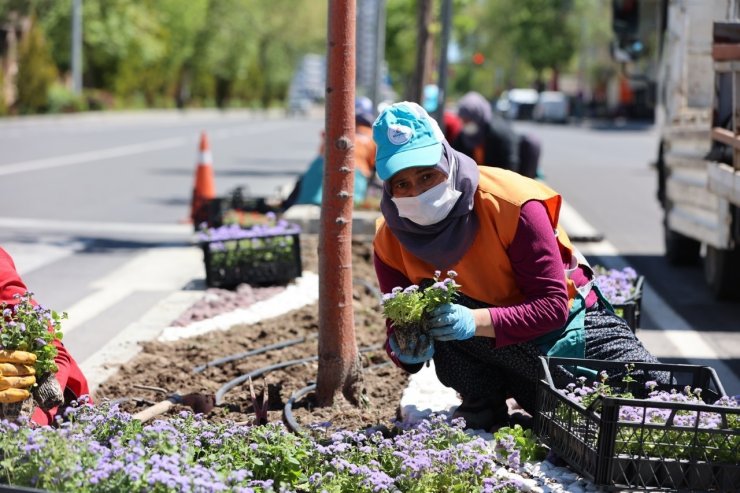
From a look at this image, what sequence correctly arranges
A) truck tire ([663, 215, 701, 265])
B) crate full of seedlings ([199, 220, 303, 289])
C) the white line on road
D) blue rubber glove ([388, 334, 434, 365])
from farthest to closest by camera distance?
the white line on road
truck tire ([663, 215, 701, 265])
crate full of seedlings ([199, 220, 303, 289])
blue rubber glove ([388, 334, 434, 365])

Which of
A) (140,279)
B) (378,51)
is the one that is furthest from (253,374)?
(378,51)

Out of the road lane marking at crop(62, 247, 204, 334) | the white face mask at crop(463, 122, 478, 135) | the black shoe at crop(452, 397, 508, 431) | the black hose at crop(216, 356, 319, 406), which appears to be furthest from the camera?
the white face mask at crop(463, 122, 478, 135)

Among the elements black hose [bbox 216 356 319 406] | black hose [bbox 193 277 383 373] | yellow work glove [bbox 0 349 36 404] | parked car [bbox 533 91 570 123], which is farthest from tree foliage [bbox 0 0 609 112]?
yellow work glove [bbox 0 349 36 404]

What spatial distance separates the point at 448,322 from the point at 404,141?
0.62 metres

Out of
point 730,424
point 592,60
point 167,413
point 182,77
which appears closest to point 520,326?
point 730,424

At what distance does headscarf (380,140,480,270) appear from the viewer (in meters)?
4.30

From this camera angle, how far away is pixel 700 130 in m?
9.80

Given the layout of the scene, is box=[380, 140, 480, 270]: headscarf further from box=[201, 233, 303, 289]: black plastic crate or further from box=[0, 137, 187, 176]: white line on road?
box=[0, 137, 187, 176]: white line on road

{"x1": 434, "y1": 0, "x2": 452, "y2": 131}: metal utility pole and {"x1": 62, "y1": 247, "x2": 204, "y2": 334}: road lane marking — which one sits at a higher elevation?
{"x1": 434, "y1": 0, "x2": 452, "y2": 131}: metal utility pole

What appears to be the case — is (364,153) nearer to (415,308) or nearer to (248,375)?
(248,375)

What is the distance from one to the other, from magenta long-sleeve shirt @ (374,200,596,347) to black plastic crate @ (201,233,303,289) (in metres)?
4.42

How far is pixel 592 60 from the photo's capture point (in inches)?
3757

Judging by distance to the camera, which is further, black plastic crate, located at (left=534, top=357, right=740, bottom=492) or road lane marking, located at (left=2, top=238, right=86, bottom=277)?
road lane marking, located at (left=2, top=238, right=86, bottom=277)

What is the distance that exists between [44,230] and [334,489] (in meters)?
10.1
